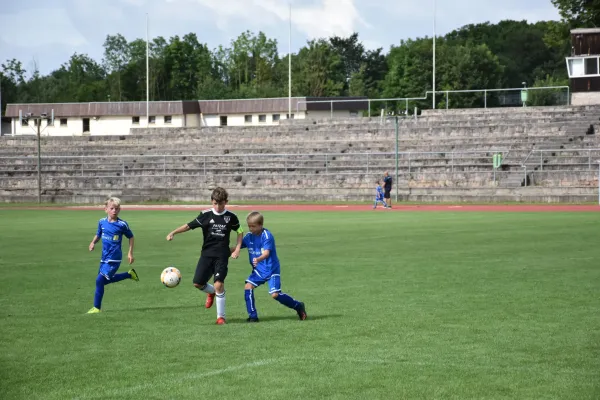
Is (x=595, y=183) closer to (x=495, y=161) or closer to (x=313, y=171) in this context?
(x=495, y=161)

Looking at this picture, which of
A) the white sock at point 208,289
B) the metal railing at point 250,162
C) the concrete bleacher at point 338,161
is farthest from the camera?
the metal railing at point 250,162

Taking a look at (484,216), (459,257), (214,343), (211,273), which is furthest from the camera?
(484,216)

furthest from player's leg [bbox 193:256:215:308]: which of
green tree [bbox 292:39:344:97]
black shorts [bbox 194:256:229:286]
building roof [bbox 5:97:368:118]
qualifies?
green tree [bbox 292:39:344:97]

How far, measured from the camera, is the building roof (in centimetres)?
7386

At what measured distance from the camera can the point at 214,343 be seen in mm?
10500

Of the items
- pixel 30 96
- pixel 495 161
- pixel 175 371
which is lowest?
pixel 175 371

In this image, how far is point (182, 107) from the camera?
77.7 metres

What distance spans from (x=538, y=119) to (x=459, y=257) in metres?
40.1

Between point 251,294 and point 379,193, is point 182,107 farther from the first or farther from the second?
point 251,294

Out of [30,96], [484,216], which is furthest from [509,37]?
[484,216]

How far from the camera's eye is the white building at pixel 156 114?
252 feet

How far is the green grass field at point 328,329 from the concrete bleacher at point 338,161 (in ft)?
83.8

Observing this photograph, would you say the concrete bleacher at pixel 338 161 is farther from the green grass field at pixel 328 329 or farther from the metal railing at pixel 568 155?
the green grass field at pixel 328 329

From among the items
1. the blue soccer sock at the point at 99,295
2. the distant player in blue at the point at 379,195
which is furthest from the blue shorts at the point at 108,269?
the distant player in blue at the point at 379,195
